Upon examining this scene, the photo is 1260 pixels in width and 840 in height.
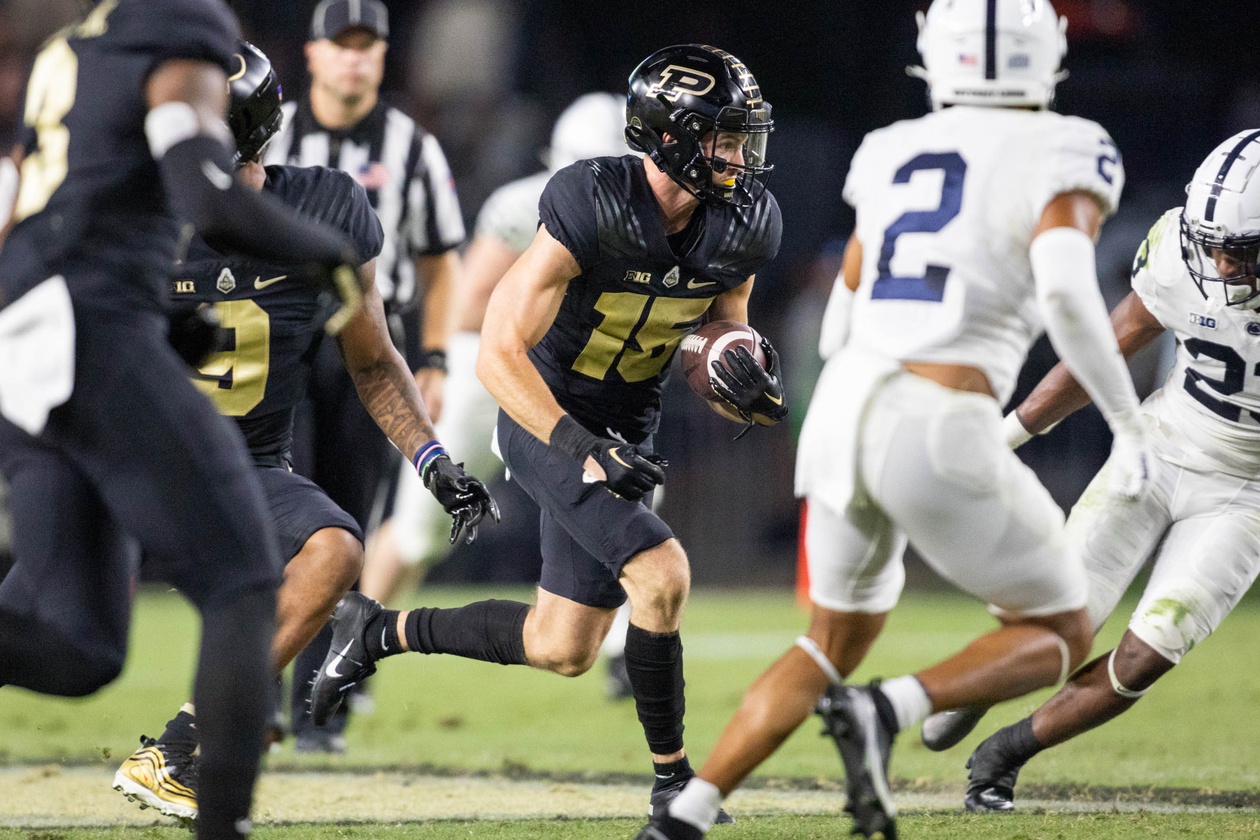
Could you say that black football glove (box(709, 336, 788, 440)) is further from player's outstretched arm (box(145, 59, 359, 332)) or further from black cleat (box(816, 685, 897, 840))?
player's outstretched arm (box(145, 59, 359, 332))

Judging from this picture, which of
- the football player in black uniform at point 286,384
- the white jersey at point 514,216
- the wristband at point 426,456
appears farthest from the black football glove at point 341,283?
the white jersey at point 514,216

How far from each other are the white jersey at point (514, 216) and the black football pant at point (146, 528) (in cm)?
386

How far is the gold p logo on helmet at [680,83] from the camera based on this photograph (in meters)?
3.80

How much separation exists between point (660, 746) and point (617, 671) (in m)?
2.77

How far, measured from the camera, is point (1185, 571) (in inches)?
157

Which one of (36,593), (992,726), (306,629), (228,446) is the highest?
(228,446)

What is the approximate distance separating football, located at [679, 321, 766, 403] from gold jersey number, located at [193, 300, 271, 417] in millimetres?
1084

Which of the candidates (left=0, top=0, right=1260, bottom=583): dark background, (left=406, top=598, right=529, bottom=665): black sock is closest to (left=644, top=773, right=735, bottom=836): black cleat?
(left=406, top=598, right=529, bottom=665): black sock

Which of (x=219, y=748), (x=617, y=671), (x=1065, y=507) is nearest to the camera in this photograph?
(x=219, y=748)

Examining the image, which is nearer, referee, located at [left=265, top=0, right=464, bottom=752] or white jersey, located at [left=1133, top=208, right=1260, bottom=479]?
white jersey, located at [left=1133, top=208, right=1260, bottom=479]

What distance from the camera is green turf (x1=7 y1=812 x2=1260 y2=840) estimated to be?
3543mm

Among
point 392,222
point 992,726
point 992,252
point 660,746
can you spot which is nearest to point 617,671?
point 992,726

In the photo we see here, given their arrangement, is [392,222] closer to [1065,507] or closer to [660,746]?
[660,746]

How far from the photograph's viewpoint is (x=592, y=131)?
6.62 meters
